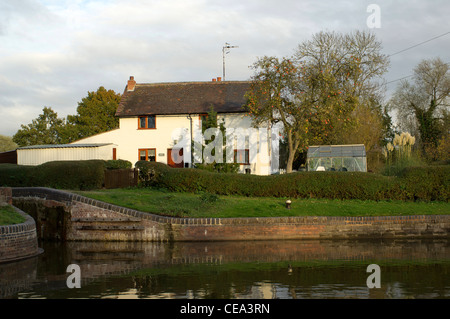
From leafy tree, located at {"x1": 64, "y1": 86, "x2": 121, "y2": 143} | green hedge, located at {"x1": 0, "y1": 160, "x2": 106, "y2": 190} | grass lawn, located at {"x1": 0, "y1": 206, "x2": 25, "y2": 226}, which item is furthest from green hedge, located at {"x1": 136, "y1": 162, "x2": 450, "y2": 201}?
leafy tree, located at {"x1": 64, "y1": 86, "x2": 121, "y2": 143}

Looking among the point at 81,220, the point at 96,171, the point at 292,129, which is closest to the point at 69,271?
→ the point at 81,220

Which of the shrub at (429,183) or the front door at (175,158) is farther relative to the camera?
the front door at (175,158)

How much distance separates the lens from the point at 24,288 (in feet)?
33.0

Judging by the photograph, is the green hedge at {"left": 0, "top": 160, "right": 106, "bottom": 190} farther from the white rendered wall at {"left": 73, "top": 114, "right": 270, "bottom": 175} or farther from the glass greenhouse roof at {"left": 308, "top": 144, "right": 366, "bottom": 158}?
the glass greenhouse roof at {"left": 308, "top": 144, "right": 366, "bottom": 158}

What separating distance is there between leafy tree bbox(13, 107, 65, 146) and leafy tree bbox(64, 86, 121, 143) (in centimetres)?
171

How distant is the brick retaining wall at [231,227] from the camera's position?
1731cm

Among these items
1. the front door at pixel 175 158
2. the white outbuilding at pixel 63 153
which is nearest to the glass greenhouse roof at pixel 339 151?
the front door at pixel 175 158

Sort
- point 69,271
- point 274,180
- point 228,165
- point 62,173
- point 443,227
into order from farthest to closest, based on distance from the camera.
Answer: point 228,165 → point 62,173 → point 274,180 → point 443,227 → point 69,271

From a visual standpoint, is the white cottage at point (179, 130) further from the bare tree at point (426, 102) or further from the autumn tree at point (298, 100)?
the bare tree at point (426, 102)

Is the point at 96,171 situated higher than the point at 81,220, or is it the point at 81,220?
the point at 96,171

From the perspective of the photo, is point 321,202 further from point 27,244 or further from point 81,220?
point 27,244

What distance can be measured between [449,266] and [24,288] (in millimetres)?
10538

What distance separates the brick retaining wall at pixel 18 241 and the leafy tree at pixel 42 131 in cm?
4411

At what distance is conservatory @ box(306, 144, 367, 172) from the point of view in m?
31.6
